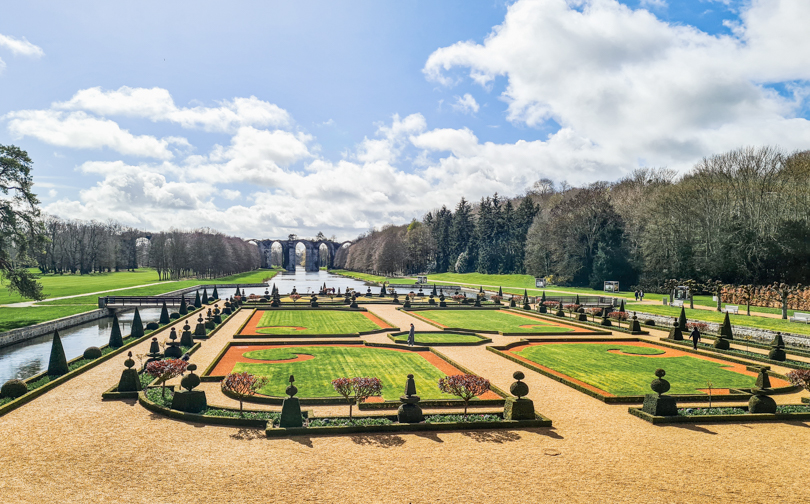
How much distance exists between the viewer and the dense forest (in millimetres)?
57375

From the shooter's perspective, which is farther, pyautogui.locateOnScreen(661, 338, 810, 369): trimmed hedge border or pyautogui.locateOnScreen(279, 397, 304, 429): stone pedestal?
pyautogui.locateOnScreen(661, 338, 810, 369): trimmed hedge border

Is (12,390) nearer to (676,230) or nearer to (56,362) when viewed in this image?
(56,362)

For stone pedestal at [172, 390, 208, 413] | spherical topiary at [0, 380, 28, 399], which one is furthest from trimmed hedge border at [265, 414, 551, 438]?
spherical topiary at [0, 380, 28, 399]

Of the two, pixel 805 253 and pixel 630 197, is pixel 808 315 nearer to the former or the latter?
pixel 805 253

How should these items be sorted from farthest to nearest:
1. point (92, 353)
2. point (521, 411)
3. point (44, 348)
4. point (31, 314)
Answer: point (31, 314) < point (44, 348) < point (92, 353) < point (521, 411)

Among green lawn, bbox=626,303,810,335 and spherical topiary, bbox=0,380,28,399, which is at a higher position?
green lawn, bbox=626,303,810,335

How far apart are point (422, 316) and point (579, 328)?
14299 mm

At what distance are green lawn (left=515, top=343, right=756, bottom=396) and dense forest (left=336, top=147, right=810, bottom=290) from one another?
40.0 meters

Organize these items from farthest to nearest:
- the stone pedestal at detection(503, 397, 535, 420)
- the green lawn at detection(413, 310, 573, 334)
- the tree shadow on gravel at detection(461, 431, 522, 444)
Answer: the green lawn at detection(413, 310, 573, 334)
the stone pedestal at detection(503, 397, 535, 420)
the tree shadow on gravel at detection(461, 431, 522, 444)

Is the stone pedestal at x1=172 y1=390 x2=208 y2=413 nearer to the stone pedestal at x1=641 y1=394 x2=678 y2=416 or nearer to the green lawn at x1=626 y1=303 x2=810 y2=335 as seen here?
the stone pedestal at x1=641 y1=394 x2=678 y2=416

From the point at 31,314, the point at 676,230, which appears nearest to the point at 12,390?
the point at 31,314

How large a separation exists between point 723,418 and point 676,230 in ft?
195

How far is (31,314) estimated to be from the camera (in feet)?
140

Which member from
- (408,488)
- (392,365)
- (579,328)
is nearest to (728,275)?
(579,328)
